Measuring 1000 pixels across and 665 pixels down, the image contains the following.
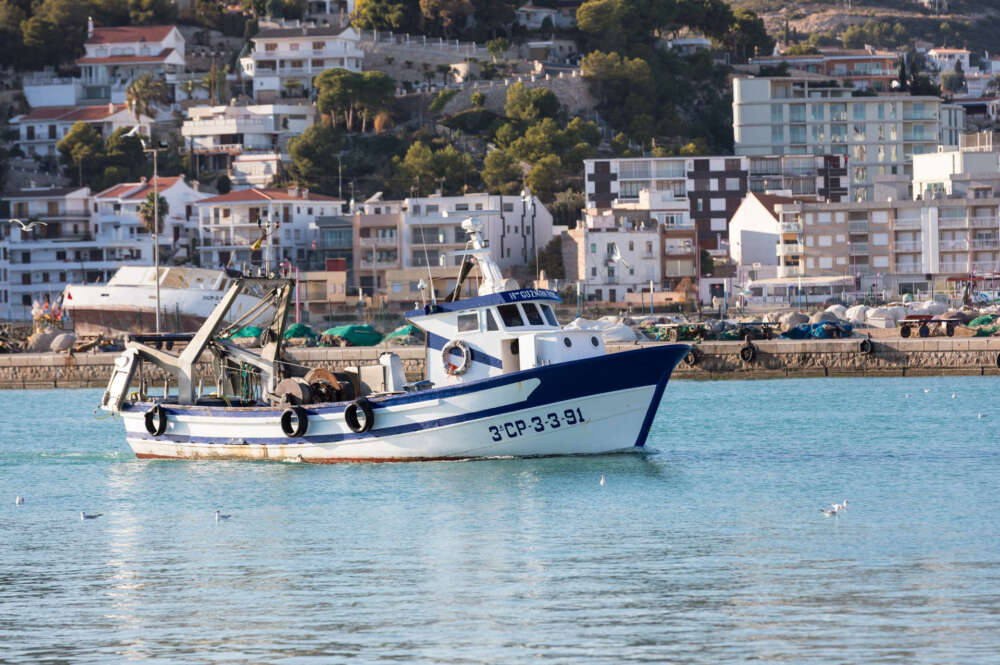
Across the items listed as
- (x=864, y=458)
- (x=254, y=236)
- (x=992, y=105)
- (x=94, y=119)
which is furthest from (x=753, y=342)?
(x=992, y=105)

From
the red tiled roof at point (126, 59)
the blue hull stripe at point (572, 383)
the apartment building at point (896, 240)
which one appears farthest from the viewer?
the red tiled roof at point (126, 59)

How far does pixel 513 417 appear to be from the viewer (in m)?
32.1

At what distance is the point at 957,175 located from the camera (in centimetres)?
10656

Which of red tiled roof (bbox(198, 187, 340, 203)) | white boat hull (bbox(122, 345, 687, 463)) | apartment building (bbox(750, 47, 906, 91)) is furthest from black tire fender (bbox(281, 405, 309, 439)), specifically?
apartment building (bbox(750, 47, 906, 91))

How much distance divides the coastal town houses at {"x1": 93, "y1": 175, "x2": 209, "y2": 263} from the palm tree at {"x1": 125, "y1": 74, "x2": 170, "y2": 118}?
18.3m

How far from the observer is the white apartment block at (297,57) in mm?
140250

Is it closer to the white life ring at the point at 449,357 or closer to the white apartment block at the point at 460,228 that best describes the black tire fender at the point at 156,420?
the white life ring at the point at 449,357

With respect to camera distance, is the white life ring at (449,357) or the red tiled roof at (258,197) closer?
the white life ring at (449,357)

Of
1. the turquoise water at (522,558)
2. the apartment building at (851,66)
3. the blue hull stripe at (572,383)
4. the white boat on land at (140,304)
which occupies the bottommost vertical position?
the white boat on land at (140,304)

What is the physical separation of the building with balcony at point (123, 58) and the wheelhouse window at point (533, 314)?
11710 cm

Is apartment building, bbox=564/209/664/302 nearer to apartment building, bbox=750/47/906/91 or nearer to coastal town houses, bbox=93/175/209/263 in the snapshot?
coastal town houses, bbox=93/175/209/263

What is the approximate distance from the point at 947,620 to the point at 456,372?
15.2 m

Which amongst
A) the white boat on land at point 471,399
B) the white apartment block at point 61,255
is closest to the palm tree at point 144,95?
the white apartment block at point 61,255

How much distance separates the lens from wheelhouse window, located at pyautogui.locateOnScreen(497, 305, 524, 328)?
33.2 meters
